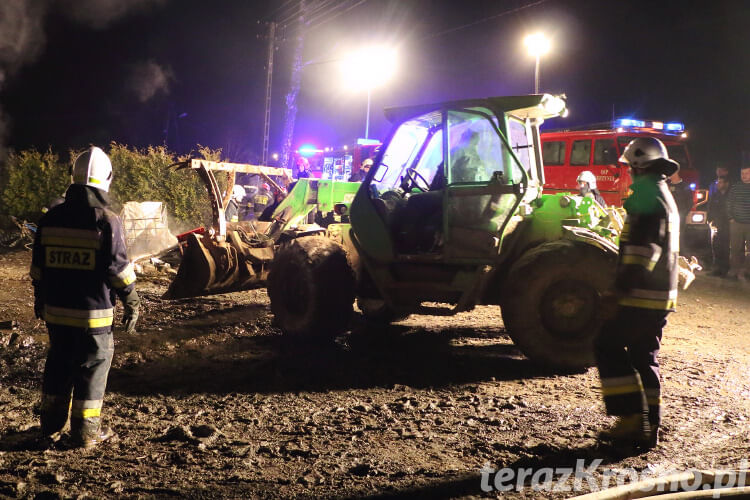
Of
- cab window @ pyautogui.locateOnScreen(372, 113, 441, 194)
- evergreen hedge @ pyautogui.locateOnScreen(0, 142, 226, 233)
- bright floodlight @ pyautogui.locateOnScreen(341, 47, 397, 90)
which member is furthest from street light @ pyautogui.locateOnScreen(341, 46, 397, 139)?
cab window @ pyautogui.locateOnScreen(372, 113, 441, 194)

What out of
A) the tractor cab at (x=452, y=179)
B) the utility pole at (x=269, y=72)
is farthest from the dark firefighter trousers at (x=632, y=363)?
the utility pole at (x=269, y=72)

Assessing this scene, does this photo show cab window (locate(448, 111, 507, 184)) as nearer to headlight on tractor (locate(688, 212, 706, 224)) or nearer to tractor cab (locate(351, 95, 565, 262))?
tractor cab (locate(351, 95, 565, 262))

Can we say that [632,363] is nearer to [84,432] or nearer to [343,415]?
[343,415]

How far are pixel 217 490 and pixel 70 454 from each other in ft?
3.57

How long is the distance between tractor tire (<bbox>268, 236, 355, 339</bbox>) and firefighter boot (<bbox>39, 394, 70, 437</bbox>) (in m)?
2.83

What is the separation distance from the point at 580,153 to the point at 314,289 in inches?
401

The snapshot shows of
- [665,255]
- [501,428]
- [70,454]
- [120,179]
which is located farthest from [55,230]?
[120,179]

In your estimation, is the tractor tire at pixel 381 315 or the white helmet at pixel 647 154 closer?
the white helmet at pixel 647 154

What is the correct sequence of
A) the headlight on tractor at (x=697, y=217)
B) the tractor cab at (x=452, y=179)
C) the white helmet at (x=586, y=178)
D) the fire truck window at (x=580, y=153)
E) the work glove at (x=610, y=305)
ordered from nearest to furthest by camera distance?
the work glove at (x=610, y=305), the tractor cab at (x=452, y=179), the white helmet at (x=586, y=178), the headlight on tractor at (x=697, y=217), the fire truck window at (x=580, y=153)

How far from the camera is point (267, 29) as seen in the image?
2189 cm

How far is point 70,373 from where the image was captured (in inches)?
144

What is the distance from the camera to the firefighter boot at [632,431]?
360 cm

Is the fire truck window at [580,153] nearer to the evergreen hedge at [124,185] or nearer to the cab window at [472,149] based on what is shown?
the cab window at [472,149]

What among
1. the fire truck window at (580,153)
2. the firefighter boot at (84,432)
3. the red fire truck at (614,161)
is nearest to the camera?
the firefighter boot at (84,432)
